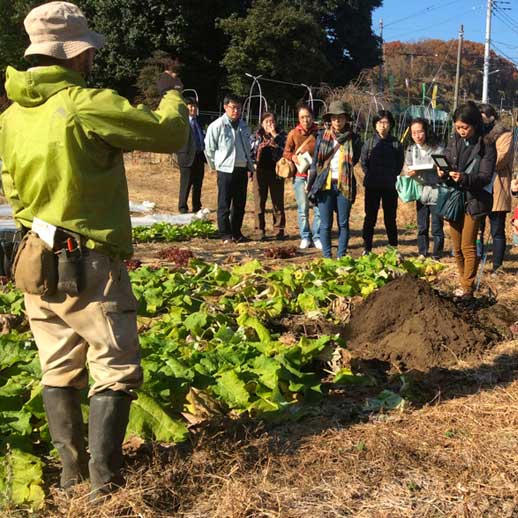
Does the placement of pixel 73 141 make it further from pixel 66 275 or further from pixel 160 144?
pixel 66 275

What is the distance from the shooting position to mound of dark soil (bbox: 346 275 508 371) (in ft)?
16.7

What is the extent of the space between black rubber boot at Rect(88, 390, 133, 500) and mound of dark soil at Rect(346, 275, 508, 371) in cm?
258

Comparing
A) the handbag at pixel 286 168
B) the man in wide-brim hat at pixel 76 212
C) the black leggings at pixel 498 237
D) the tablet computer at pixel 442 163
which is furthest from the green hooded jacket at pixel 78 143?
the handbag at pixel 286 168

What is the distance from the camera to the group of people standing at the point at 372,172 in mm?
6512

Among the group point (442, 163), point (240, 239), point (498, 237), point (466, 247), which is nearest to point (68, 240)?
point (442, 163)

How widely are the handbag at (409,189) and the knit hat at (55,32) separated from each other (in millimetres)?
6972

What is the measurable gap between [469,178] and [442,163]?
0.29m

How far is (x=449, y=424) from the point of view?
384cm

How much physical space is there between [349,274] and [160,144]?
4.57 metres

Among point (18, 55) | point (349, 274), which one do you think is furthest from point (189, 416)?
point (18, 55)

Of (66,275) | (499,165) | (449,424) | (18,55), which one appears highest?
(18,55)

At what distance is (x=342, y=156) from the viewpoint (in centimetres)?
850

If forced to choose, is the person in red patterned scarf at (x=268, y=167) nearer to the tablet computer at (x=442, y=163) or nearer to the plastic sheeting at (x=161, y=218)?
the plastic sheeting at (x=161, y=218)

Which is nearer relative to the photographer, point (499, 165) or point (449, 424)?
point (449, 424)
